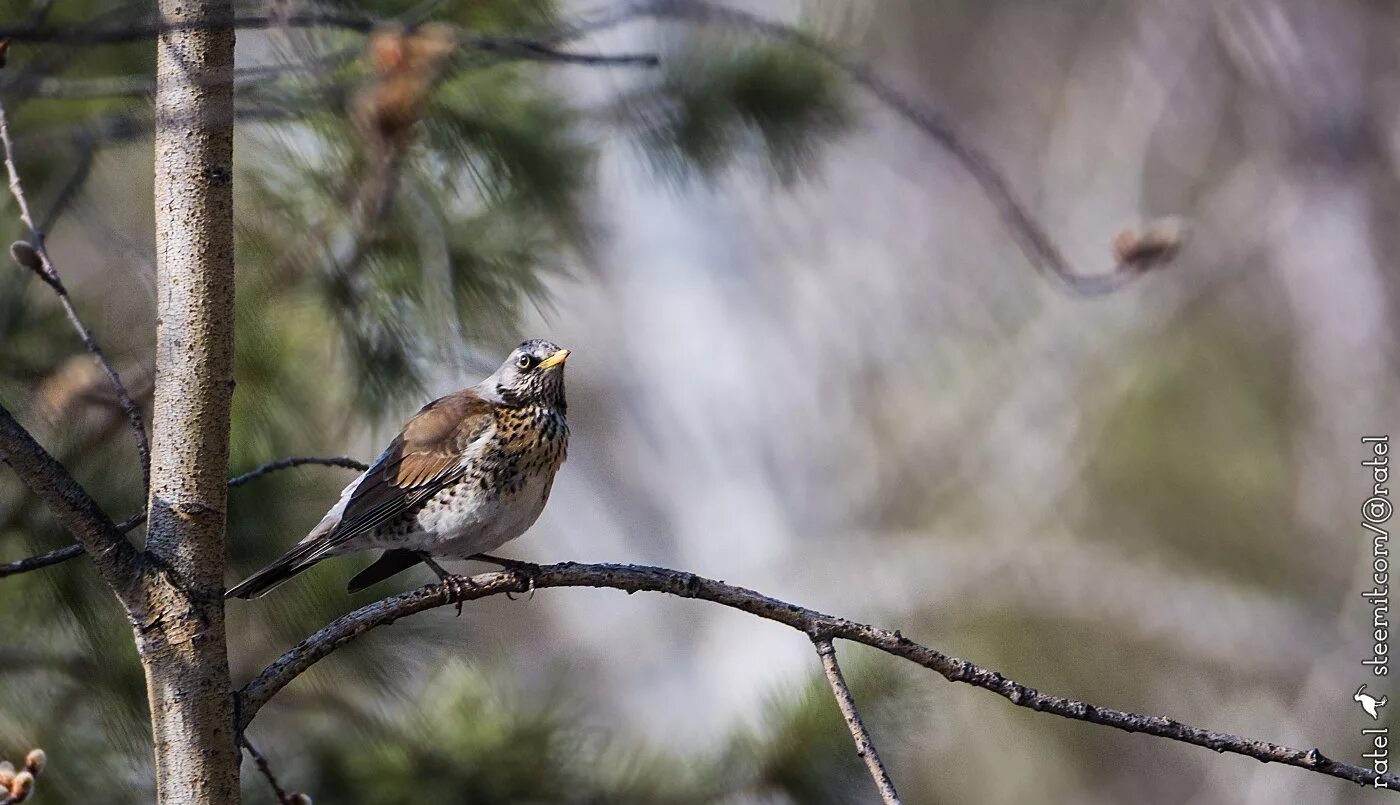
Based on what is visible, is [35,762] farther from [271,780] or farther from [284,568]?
[284,568]

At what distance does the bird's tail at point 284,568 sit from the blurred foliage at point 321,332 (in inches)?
14.6

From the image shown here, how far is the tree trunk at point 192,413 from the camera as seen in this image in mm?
1576

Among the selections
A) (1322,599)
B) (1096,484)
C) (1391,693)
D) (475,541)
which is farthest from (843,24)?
(1096,484)

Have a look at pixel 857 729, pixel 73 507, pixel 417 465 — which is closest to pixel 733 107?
pixel 417 465

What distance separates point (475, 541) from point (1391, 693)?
6.64 meters

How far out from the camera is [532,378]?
339 centimetres

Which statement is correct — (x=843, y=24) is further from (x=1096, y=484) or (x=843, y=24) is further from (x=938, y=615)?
(x=1096, y=484)

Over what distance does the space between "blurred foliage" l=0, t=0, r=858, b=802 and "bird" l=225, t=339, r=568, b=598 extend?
0.28 meters

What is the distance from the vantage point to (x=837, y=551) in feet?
31.9

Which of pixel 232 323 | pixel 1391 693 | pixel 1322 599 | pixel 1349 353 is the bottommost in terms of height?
pixel 232 323

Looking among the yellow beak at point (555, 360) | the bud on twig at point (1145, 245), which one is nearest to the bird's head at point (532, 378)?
the yellow beak at point (555, 360)

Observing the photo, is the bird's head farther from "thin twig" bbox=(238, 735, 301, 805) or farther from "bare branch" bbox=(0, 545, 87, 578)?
"bare branch" bbox=(0, 545, 87, 578)

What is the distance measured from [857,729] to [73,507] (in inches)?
38.4

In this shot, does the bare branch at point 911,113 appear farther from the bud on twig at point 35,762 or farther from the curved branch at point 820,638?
the bud on twig at point 35,762
